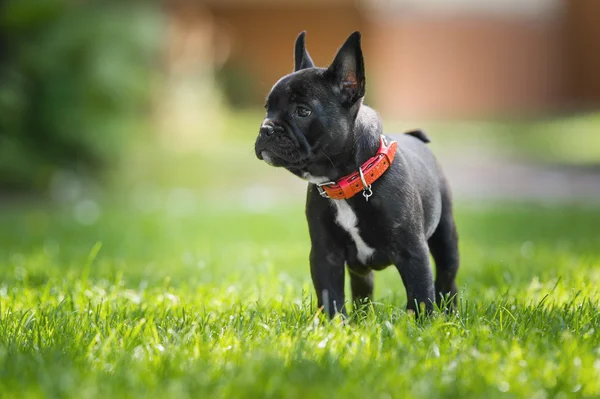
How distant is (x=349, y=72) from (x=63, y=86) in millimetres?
7308

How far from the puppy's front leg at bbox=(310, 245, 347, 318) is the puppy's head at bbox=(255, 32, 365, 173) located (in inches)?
14.0

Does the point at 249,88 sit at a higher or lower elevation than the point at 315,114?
lower

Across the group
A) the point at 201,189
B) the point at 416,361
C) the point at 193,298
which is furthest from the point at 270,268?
the point at 201,189

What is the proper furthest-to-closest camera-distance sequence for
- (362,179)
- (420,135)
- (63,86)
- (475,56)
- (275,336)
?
(475,56)
(63,86)
(420,135)
(362,179)
(275,336)

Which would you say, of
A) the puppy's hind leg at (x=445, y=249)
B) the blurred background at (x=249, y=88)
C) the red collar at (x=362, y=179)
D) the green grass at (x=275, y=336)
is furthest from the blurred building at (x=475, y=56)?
the red collar at (x=362, y=179)

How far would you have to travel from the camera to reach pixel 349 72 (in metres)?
3.08

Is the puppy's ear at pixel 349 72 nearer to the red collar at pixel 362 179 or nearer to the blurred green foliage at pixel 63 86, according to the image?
the red collar at pixel 362 179

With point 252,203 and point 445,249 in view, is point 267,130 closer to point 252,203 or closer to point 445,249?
point 445,249

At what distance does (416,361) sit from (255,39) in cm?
2128

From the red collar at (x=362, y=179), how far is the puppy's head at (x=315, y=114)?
0.33 ft

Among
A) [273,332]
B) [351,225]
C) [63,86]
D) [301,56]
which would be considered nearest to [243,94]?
[63,86]

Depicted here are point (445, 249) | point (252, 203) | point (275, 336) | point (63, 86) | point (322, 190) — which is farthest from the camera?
point (252, 203)

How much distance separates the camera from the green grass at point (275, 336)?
227 cm

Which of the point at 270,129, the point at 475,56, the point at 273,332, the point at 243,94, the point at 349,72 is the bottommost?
the point at 243,94
